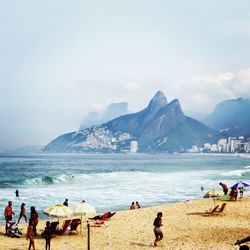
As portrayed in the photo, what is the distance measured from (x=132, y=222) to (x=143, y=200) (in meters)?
13.3

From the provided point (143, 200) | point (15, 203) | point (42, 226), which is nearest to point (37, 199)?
point (15, 203)

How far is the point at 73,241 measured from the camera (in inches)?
631

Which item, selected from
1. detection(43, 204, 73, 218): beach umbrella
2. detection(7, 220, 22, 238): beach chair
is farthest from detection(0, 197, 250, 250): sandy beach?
detection(43, 204, 73, 218): beach umbrella

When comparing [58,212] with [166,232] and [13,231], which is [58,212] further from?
[166,232]

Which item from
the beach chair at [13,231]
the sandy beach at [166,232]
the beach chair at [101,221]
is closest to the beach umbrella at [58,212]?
the sandy beach at [166,232]

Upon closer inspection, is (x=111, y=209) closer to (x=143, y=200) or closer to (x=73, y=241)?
(x=143, y=200)

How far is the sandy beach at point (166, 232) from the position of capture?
49.9 feet

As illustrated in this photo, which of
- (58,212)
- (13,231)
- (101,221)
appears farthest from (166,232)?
(13,231)

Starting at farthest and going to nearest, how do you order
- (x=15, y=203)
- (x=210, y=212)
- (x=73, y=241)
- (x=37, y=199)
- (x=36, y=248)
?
(x=37, y=199), (x=15, y=203), (x=210, y=212), (x=73, y=241), (x=36, y=248)

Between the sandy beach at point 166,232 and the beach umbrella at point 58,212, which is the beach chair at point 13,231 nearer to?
the sandy beach at point 166,232

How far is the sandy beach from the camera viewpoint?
15219 millimetres

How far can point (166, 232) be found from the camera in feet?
57.3

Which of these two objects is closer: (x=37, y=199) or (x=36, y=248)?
(x=36, y=248)

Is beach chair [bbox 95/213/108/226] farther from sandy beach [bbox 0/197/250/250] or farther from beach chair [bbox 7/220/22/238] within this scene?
beach chair [bbox 7/220/22/238]
